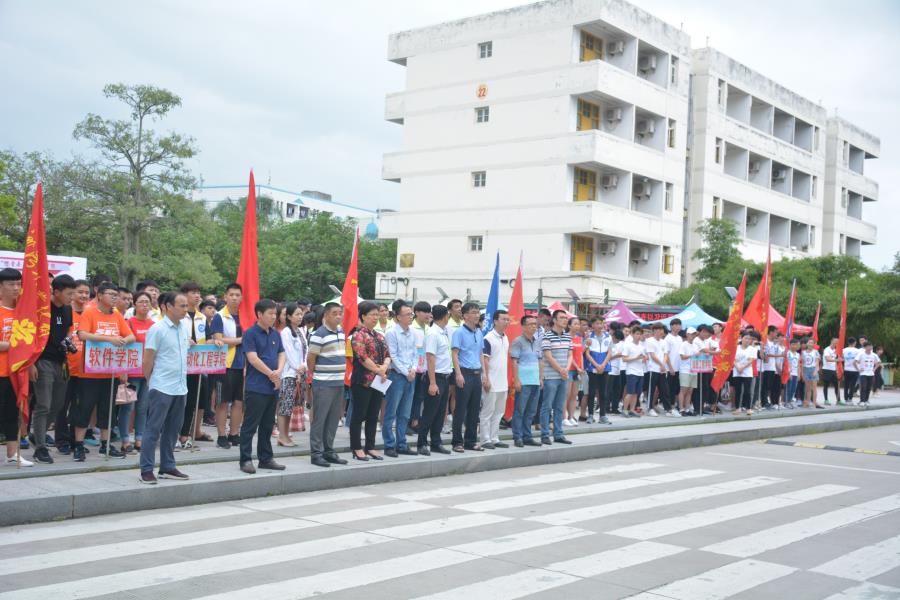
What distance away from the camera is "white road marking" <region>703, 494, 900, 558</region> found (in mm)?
7441

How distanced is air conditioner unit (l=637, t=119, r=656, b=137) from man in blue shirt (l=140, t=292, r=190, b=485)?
38968 millimetres

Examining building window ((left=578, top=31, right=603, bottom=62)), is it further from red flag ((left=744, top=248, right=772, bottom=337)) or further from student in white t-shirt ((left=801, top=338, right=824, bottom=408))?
red flag ((left=744, top=248, right=772, bottom=337))

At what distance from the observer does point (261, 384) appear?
9.38 meters

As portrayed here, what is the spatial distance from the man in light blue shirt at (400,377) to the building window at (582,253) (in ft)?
102

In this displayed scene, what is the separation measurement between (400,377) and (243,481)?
8.90 feet

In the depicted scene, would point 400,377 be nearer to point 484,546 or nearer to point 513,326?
point 513,326

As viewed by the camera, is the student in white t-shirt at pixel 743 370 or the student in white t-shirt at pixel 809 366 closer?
the student in white t-shirt at pixel 743 370

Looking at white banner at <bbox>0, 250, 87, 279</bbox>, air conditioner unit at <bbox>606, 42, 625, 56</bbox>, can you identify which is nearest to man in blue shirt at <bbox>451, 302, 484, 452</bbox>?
white banner at <bbox>0, 250, 87, 279</bbox>

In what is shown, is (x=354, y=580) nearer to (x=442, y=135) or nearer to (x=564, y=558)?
(x=564, y=558)

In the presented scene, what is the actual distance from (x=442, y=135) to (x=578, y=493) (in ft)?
121

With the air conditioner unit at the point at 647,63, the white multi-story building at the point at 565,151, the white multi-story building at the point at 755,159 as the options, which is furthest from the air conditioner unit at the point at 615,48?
the white multi-story building at the point at 755,159

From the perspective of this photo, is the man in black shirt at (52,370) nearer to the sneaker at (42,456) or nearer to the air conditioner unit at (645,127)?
the sneaker at (42,456)

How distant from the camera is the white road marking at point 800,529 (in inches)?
293

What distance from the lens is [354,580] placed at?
5.96m
